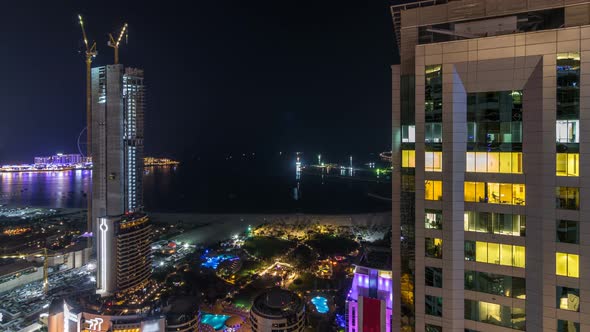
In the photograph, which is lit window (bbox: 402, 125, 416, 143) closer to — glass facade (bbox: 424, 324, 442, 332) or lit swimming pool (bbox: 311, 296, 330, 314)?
glass facade (bbox: 424, 324, 442, 332)

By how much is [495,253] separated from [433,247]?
2419 mm

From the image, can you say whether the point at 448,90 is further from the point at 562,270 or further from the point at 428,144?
the point at 562,270

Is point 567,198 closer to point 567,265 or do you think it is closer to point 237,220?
point 567,265

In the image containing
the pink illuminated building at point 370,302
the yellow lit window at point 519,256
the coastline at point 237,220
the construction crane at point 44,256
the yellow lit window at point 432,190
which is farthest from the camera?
the coastline at point 237,220

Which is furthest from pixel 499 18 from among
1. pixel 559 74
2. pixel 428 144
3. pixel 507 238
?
pixel 507 238

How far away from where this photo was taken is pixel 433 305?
1383 centimetres

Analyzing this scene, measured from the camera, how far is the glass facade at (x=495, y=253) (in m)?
12.6

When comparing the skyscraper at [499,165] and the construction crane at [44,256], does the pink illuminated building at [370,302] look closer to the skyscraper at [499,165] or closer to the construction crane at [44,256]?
the skyscraper at [499,165]

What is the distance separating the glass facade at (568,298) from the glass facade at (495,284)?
1.09 meters

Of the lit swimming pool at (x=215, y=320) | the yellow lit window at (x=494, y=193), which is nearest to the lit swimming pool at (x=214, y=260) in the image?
the lit swimming pool at (x=215, y=320)

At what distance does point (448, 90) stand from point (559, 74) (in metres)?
3.84

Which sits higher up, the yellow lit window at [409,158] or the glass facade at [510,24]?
the glass facade at [510,24]

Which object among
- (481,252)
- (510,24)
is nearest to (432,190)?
(481,252)

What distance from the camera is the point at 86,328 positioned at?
36781 mm
